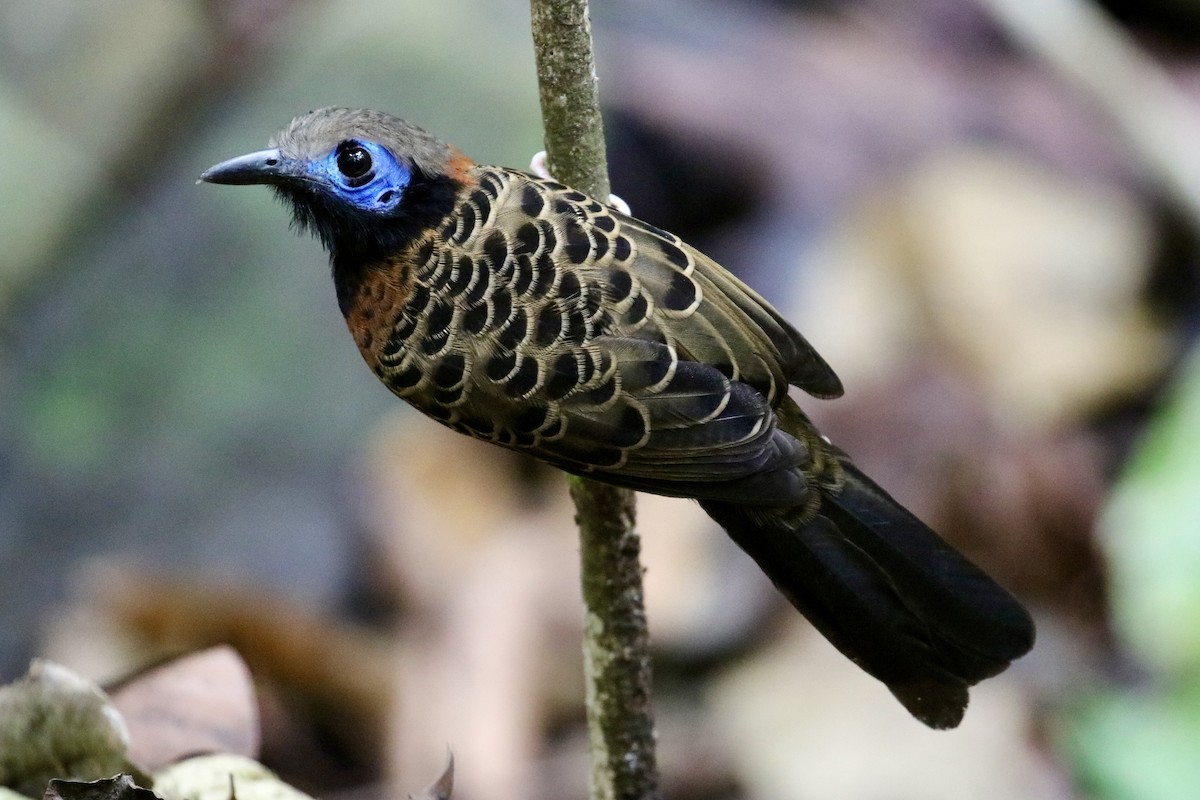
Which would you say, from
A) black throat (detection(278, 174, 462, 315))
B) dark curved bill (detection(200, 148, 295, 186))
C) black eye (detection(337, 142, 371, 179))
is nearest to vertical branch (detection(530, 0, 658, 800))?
black throat (detection(278, 174, 462, 315))

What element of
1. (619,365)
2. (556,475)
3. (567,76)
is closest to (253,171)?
(567,76)

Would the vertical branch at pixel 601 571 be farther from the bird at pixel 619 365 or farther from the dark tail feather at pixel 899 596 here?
the dark tail feather at pixel 899 596

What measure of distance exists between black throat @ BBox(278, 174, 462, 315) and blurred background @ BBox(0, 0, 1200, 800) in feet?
7.11

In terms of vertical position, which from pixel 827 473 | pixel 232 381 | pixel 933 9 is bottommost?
pixel 827 473

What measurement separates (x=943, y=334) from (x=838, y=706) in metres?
2.02

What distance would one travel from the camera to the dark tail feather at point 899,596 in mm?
2773

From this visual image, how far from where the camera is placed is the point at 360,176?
2686 millimetres

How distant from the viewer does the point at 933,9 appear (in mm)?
8227

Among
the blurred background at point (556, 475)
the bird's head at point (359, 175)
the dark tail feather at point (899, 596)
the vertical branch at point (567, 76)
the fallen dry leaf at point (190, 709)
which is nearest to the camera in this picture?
the vertical branch at point (567, 76)

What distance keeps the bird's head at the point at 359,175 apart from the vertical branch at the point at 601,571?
292 millimetres

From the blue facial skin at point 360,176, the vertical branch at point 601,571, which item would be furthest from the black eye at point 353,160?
the vertical branch at point 601,571

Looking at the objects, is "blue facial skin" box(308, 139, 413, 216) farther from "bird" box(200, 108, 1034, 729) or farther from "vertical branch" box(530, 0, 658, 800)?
"vertical branch" box(530, 0, 658, 800)

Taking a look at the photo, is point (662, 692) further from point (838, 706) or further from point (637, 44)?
point (637, 44)

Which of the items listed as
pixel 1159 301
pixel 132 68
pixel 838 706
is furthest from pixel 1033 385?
pixel 132 68
